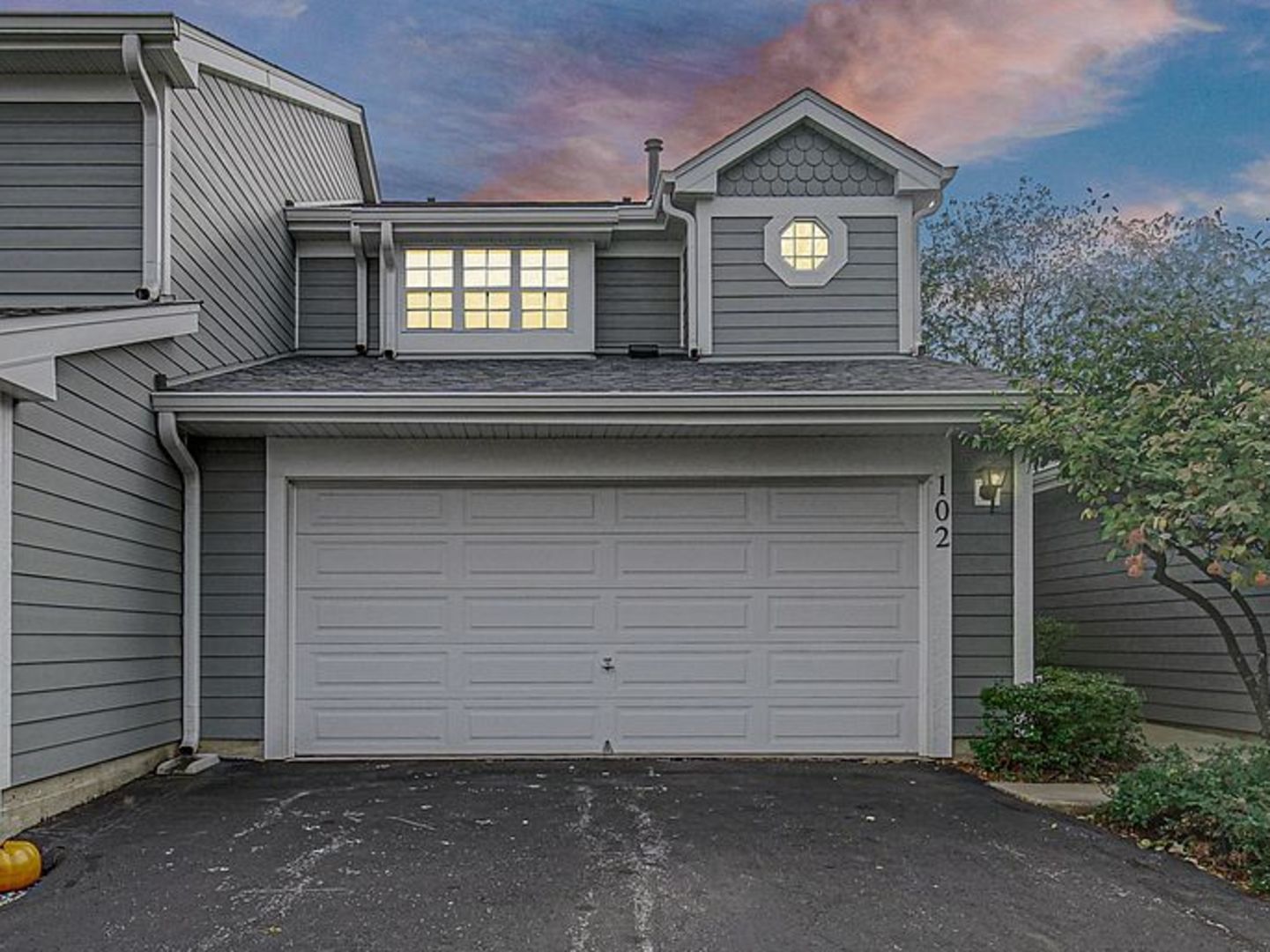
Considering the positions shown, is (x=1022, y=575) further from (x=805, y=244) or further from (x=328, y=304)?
(x=328, y=304)

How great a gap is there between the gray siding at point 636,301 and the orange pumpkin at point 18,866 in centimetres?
630

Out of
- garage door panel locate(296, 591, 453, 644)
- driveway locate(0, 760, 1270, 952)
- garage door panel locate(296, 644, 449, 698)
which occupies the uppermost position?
garage door panel locate(296, 591, 453, 644)

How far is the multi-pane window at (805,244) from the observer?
29.2ft

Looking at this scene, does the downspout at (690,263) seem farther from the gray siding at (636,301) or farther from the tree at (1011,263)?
the tree at (1011,263)

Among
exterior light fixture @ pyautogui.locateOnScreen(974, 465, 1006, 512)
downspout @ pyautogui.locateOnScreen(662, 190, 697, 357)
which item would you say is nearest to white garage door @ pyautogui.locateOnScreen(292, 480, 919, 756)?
exterior light fixture @ pyautogui.locateOnScreen(974, 465, 1006, 512)

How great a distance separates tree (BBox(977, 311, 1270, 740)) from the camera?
4684 millimetres

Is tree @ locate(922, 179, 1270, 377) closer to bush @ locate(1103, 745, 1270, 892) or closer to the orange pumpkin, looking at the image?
bush @ locate(1103, 745, 1270, 892)

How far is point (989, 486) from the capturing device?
7250mm

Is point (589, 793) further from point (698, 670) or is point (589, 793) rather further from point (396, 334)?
point (396, 334)

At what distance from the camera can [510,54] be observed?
15258 millimetres

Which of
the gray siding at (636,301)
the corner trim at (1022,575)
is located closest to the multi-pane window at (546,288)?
the gray siding at (636,301)

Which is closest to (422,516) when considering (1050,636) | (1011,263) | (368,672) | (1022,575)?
(368,672)

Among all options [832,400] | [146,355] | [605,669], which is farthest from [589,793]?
[146,355]

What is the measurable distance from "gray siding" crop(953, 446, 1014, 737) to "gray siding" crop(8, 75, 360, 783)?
499 cm
